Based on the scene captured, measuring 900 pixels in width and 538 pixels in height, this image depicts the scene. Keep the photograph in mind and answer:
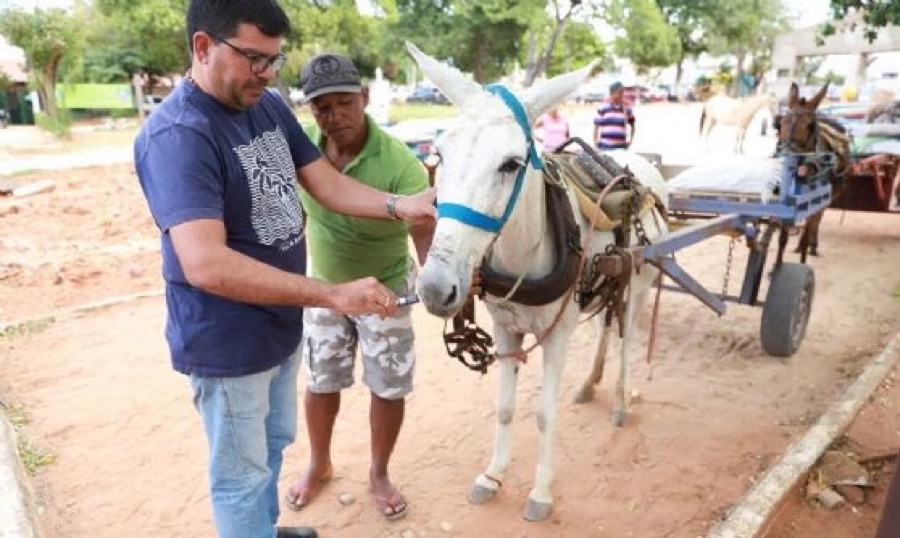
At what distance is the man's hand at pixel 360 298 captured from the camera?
180 cm

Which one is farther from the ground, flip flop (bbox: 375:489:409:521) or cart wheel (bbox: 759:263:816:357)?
cart wheel (bbox: 759:263:816:357)

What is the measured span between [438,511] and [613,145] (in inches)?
277

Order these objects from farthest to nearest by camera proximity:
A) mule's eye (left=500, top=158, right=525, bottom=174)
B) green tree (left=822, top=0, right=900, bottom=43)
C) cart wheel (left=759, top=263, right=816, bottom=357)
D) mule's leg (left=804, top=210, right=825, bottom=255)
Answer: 1. mule's leg (left=804, top=210, right=825, bottom=255)
2. green tree (left=822, top=0, right=900, bottom=43)
3. cart wheel (left=759, top=263, right=816, bottom=357)
4. mule's eye (left=500, top=158, right=525, bottom=174)

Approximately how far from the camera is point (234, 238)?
6.27ft

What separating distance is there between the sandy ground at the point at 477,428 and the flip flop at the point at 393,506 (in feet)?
0.14

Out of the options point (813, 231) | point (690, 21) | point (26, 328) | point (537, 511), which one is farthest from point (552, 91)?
point (690, 21)

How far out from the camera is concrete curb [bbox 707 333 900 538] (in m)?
2.74

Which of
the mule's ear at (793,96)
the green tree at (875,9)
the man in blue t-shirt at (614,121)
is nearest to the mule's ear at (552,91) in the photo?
the green tree at (875,9)

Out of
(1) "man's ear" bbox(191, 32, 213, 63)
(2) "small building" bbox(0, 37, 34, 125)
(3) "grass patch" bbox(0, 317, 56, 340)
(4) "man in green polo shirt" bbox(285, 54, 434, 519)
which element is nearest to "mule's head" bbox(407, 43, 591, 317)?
(4) "man in green polo shirt" bbox(285, 54, 434, 519)

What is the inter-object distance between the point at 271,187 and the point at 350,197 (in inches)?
19.0

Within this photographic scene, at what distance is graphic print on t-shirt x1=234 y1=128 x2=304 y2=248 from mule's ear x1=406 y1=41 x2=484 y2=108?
57 cm

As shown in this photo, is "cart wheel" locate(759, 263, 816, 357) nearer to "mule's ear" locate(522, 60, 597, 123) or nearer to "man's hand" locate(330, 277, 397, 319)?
"mule's ear" locate(522, 60, 597, 123)

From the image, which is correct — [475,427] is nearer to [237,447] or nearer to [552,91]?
[237,447]

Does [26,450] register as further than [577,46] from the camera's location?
No
